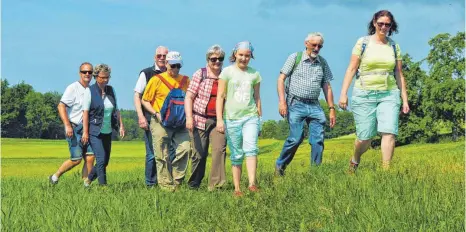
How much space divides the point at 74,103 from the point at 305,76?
3771 mm

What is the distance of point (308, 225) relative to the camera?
5211 millimetres

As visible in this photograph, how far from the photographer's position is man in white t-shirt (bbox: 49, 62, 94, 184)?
9562 mm

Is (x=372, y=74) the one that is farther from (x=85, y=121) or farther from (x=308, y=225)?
(x=85, y=121)

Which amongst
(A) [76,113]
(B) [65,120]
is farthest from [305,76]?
(B) [65,120]

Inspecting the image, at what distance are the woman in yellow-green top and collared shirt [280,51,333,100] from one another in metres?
0.97

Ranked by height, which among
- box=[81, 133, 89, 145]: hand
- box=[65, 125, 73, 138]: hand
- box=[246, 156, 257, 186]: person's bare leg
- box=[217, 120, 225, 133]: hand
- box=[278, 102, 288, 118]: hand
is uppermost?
box=[278, 102, 288, 118]: hand

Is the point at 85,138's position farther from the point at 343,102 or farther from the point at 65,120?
the point at 343,102

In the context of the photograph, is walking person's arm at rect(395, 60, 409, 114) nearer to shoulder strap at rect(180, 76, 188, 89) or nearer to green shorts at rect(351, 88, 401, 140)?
green shorts at rect(351, 88, 401, 140)

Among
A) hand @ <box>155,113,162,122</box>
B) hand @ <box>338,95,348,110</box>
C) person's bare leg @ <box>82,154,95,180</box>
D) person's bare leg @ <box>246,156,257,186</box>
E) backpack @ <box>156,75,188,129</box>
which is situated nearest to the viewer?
person's bare leg @ <box>246,156,257,186</box>

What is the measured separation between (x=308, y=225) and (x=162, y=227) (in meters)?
1.34

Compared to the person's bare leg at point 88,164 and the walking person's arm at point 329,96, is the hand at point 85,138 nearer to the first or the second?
the person's bare leg at point 88,164

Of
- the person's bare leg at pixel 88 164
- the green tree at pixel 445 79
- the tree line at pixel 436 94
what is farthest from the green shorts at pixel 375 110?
the green tree at pixel 445 79

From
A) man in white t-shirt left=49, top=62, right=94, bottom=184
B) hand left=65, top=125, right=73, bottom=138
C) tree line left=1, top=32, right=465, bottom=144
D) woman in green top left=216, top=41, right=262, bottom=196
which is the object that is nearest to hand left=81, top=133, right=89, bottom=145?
man in white t-shirt left=49, top=62, right=94, bottom=184

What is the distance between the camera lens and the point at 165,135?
8.72 meters
